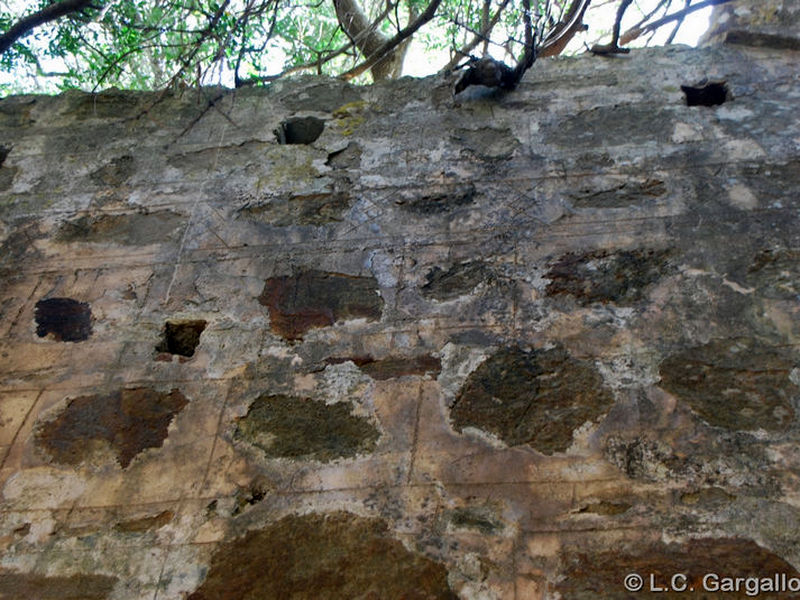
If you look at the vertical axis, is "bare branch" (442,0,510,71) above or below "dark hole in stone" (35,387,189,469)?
above

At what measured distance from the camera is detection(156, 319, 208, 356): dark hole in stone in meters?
2.78

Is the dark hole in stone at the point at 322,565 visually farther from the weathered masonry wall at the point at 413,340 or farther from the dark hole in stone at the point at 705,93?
the dark hole in stone at the point at 705,93

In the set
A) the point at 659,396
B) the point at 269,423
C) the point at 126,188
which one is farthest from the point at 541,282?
the point at 126,188

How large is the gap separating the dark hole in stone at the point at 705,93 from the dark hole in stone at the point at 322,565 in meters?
2.51

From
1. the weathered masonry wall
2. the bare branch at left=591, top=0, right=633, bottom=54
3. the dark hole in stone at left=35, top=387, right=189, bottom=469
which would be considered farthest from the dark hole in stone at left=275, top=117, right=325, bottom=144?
the dark hole in stone at left=35, top=387, right=189, bottom=469

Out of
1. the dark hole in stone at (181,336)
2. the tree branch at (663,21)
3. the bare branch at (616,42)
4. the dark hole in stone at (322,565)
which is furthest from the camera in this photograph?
the tree branch at (663,21)

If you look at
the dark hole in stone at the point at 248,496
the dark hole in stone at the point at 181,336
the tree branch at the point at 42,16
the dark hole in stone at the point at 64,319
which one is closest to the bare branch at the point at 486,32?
the dark hole in stone at the point at 181,336

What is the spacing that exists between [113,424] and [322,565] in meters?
0.94

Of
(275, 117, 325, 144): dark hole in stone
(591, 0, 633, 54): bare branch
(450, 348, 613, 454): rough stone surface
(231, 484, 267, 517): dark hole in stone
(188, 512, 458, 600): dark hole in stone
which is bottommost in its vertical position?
(188, 512, 458, 600): dark hole in stone

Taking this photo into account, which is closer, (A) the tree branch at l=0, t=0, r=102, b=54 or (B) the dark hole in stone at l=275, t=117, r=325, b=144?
(A) the tree branch at l=0, t=0, r=102, b=54

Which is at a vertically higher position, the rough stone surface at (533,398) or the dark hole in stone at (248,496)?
the rough stone surface at (533,398)

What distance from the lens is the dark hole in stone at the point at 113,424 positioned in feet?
8.13

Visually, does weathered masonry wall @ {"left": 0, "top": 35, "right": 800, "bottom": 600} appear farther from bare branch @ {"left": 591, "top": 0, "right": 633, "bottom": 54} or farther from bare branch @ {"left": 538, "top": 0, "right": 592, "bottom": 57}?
bare branch @ {"left": 538, "top": 0, "right": 592, "bottom": 57}

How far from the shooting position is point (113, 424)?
100 inches
